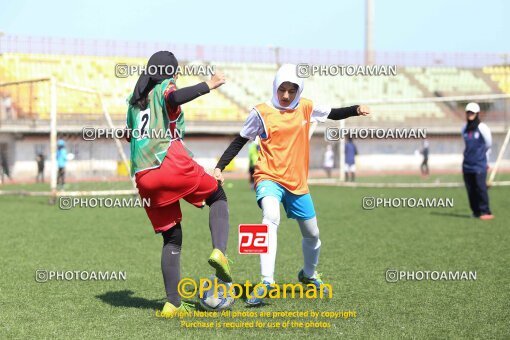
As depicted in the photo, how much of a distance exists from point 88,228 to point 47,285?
5.36 metres

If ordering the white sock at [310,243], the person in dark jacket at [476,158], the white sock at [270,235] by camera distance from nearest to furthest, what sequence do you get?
1. the white sock at [270,235]
2. the white sock at [310,243]
3. the person in dark jacket at [476,158]

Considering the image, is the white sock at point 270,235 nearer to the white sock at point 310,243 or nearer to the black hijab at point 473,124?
the white sock at point 310,243

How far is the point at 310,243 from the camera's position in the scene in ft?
21.1

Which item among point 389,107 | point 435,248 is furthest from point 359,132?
point 389,107

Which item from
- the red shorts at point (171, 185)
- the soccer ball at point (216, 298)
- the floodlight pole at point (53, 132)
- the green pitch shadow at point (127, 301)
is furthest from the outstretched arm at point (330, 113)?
the floodlight pole at point (53, 132)

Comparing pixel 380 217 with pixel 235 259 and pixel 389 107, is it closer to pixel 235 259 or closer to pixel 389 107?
pixel 235 259

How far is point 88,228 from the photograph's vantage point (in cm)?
1218

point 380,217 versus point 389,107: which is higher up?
point 389,107

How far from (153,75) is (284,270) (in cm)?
329

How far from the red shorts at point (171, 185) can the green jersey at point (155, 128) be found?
0.06 meters

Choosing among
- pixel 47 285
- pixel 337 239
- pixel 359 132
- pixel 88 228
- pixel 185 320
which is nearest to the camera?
pixel 185 320

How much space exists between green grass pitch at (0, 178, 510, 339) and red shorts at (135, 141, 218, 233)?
0.78 m

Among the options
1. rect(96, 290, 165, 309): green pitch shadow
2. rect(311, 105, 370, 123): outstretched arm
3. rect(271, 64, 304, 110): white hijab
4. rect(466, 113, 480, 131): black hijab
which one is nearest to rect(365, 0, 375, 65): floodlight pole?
rect(466, 113, 480, 131): black hijab

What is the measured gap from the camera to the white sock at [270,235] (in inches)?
239
